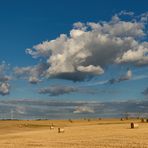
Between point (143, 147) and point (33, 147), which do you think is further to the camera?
point (33, 147)

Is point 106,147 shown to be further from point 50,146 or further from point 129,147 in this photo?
point 50,146

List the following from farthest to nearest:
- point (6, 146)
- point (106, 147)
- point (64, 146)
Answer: point (6, 146)
point (64, 146)
point (106, 147)

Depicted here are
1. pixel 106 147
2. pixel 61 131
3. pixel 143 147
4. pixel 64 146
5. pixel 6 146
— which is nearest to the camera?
pixel 143 147

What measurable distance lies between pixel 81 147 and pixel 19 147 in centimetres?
587

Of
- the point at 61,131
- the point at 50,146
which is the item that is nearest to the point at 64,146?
the point at 50,146

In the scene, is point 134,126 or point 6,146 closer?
point 6,146

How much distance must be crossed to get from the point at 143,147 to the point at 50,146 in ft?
28.3

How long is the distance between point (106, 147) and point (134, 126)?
31.1 m

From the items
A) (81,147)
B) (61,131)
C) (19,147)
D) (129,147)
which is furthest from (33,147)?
(61,131)

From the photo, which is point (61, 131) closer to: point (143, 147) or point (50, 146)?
point (50, 146)

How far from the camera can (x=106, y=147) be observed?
96.8ft

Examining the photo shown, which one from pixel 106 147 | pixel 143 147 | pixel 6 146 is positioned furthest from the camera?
pixel 6 146

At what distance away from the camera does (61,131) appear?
2226 inches

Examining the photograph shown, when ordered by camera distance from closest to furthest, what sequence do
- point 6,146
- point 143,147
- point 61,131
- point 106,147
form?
point 143,147 < point 106,147 < point 6,146 < point 61,131
